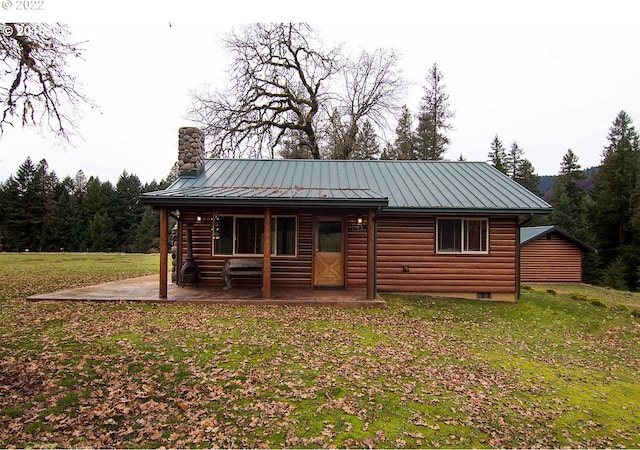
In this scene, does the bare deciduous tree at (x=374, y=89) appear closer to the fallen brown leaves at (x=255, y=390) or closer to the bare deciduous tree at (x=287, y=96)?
the bare deciduous tree at (x=287, y=96)

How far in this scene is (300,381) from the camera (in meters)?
4.57

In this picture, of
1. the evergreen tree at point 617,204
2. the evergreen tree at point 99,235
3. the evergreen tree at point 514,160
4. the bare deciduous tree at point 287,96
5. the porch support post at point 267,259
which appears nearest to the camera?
the porch support post at point 267,259

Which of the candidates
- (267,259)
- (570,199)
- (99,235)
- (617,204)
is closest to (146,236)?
(99,235)

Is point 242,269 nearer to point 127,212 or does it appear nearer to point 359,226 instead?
point 359,226

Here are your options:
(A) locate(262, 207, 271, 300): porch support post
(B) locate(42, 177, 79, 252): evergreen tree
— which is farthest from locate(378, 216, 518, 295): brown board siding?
(B) locate(42, 177, 79, 252): evergreen tree

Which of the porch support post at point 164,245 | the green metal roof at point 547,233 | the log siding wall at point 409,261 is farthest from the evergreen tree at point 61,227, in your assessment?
the green metal roof at point 547,233

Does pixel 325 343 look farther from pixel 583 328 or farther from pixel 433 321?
pixel 583 328

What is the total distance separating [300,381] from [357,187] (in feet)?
25.3

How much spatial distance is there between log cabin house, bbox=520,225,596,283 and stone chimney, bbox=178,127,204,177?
1970 centimetres

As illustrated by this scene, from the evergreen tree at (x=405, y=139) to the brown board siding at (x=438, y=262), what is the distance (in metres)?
13.5

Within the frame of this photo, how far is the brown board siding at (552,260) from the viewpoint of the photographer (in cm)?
2306

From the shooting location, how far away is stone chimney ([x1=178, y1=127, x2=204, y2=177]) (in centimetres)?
1156

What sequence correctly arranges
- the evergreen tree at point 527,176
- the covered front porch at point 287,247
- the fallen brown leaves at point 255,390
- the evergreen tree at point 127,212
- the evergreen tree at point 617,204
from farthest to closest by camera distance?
1. the evergreen tree at point 527,176
2. the evergreen tree at point 127,212
3. the evergreen tree at point 617,204
4. the covered front porch at point 287,247
5. the fallen brown leaves at point 255,390

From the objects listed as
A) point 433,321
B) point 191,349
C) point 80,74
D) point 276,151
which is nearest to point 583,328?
point 433,321
